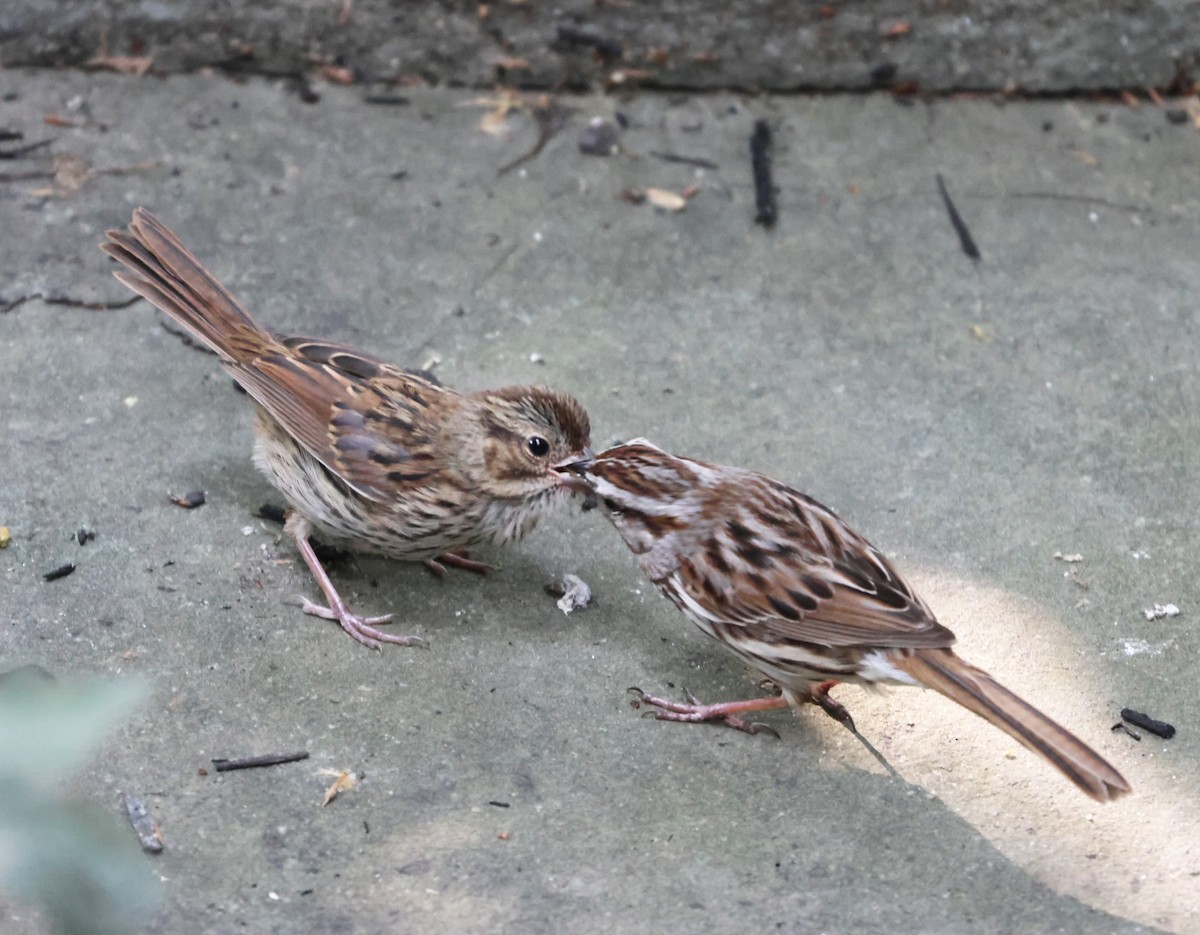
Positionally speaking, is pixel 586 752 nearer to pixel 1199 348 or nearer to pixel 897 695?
pixel 897 695

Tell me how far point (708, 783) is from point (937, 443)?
6.61 ft

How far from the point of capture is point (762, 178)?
6574 mm

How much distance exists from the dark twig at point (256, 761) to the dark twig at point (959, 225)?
3960mm

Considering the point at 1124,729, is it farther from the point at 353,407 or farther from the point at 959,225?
the point at 959,225

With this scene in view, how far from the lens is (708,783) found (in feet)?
12.8

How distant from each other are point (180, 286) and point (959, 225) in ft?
11.7

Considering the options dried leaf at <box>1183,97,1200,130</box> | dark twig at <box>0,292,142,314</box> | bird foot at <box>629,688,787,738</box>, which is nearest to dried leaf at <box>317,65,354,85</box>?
dark twig at <box>0,292,142,314</box>

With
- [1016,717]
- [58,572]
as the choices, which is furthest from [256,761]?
[1016,717]

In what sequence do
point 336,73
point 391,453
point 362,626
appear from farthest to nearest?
1. point 336,73
2. point 391,453
3. point 362,626

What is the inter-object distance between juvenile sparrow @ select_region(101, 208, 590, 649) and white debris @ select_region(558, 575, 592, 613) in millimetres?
247

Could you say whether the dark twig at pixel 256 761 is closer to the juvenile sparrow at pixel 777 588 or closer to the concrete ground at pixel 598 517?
the concrete ground at pixel 598 517

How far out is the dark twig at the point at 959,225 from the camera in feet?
20.6

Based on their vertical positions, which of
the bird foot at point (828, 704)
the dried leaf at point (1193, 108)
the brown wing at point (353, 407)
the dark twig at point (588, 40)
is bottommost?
the bird foot at point (828, 704)

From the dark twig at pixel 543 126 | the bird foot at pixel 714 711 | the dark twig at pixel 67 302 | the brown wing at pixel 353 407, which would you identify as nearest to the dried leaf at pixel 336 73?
the dark twig at pixel 543 126
